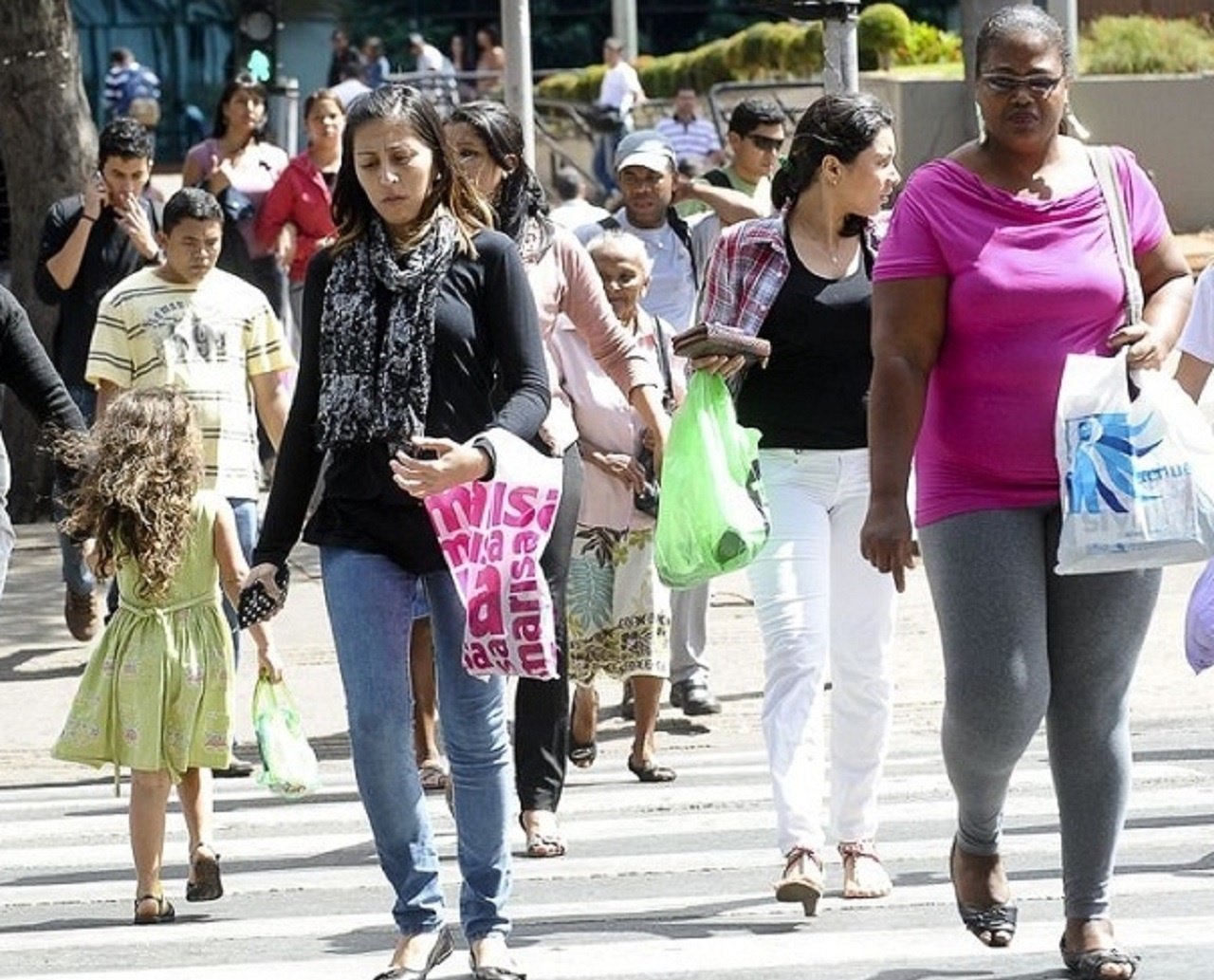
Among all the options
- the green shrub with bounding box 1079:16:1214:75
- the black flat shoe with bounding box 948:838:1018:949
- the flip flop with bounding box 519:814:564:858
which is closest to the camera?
the black flat shoe with bounding box 948:838:1018:949

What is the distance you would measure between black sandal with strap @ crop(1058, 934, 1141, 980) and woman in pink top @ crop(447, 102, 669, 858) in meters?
1.95

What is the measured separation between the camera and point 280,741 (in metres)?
7.55

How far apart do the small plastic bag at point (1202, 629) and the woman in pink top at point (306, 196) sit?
7947 mm

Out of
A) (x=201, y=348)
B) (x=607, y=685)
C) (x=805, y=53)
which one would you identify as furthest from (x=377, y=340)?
(x=805, y=53)

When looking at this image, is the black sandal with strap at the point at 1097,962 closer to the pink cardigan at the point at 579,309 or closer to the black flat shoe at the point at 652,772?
the pink cardigan at the point at 579,309

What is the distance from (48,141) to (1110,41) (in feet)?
47.2

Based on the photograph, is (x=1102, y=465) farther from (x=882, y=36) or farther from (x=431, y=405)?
(x=882, y=36)

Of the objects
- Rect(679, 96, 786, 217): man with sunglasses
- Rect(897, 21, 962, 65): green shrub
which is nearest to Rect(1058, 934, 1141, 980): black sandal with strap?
Rect(679, 96, 786, 217): man with sunglasses

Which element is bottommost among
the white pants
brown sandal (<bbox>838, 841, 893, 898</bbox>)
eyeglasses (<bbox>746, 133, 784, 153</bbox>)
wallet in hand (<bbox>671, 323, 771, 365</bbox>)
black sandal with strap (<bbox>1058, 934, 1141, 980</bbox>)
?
the white pants

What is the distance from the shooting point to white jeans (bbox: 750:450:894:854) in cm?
709

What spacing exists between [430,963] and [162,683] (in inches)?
62.3

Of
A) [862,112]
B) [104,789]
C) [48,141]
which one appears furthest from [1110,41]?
[862,112]

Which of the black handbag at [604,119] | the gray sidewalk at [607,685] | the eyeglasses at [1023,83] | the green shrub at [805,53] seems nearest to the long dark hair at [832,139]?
the eyeglasses at [1023,83]

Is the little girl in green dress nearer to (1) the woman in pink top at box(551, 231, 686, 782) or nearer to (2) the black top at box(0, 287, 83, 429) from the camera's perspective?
(2) the black top at box(0, 287, 83, 429)
